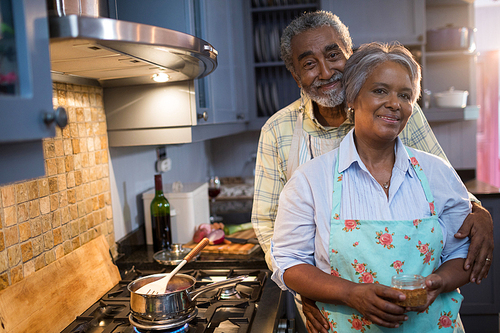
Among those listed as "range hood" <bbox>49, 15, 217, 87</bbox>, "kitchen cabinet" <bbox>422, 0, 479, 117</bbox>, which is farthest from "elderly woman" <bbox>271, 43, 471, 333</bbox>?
"kitchen cabinet" <bbox>422, 0, 479, 117</bbox>

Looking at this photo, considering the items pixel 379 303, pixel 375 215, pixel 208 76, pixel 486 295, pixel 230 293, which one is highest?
pixel 208 76

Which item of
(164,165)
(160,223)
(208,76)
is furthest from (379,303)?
(164,165)

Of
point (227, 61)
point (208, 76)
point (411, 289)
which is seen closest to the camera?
point (411, 289)

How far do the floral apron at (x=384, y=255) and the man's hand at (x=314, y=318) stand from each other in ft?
0.13

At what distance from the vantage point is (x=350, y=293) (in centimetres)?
99

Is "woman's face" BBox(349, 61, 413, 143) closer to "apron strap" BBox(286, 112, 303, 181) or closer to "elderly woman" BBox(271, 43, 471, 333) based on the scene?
"elderly woman" BBox(271, 43, 471, 333)

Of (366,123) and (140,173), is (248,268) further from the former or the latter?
(366,123)

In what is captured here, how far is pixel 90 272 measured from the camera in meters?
1.45

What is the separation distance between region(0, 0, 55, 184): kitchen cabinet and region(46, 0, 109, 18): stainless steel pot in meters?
0.28

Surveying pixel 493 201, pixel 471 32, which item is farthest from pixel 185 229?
pixel 471 32

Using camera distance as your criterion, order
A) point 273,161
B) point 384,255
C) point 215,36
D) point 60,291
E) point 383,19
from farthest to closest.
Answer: point 383,19
point 215,36
point 273,161
point 60,291
point 384,255

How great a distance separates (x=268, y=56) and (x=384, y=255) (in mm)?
2393

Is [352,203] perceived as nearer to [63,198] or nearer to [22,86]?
[22,86]

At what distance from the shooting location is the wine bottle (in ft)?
6.02
